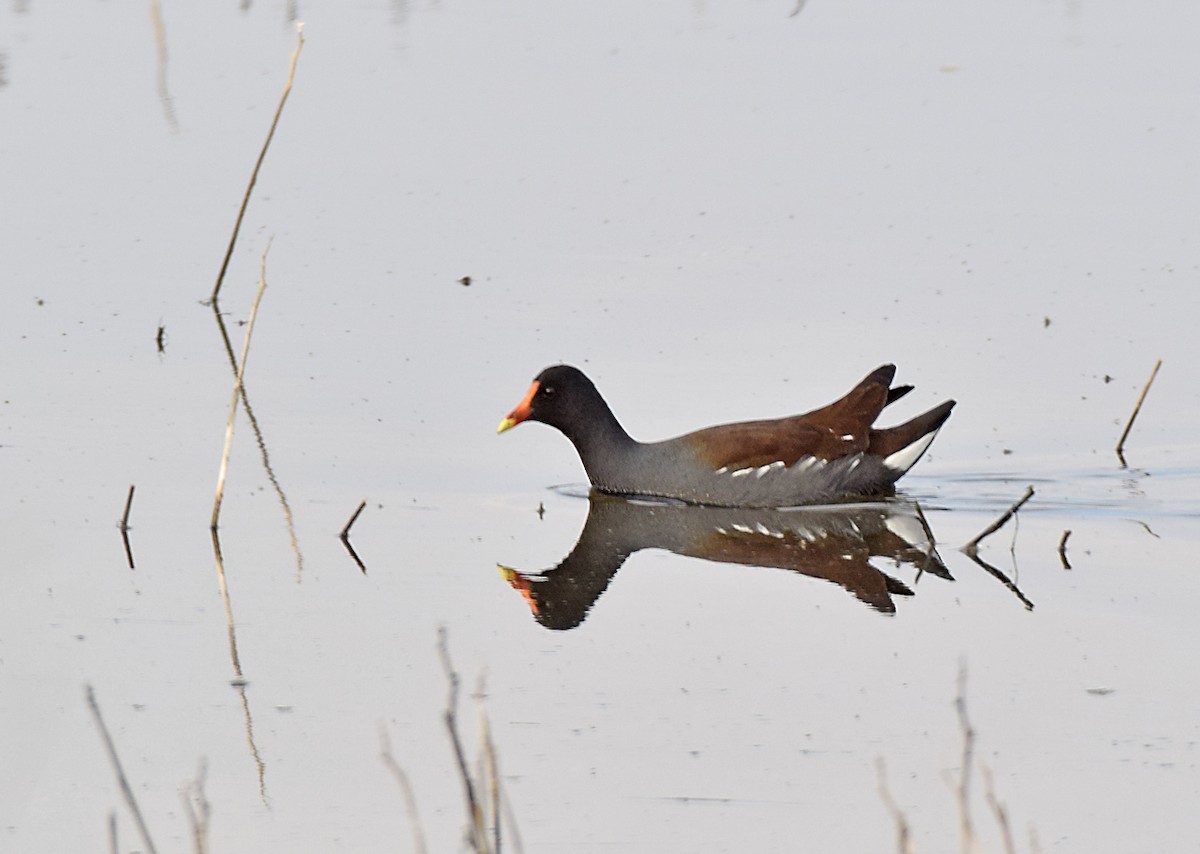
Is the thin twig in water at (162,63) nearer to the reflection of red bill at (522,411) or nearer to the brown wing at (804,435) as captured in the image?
the reflection of red bill at (522,411)

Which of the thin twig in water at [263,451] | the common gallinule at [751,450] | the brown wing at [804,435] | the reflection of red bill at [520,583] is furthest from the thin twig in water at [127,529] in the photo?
the brown wing at [804,435]

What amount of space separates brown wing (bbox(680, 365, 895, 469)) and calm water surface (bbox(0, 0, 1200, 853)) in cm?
35

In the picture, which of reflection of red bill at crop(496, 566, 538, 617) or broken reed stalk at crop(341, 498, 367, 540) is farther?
broken reed stalk at crop(341, 498, 367, 540)

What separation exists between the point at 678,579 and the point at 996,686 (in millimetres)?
1633

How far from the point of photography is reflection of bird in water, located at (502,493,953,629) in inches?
293

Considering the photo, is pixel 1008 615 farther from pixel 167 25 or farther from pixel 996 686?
pixel 167 25

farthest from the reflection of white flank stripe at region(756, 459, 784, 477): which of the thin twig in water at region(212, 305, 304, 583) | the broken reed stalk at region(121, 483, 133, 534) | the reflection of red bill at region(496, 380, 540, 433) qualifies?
the broken reed stalk at region(121, 483, 133, 534)

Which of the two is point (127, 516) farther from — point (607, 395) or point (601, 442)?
point (607, 395)

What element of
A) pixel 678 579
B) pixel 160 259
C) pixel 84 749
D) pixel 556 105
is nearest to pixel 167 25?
pixel 556 105

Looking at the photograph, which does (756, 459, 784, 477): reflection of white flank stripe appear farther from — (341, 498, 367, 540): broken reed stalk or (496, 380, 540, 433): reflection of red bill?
(341, 498, 367, 540): broken reed stalk

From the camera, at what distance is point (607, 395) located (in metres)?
10.0

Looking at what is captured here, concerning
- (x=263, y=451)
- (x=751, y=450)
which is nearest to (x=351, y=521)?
(x=263, y=451)

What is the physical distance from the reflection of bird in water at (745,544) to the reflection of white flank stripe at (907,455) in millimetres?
168

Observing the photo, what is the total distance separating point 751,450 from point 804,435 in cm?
29
